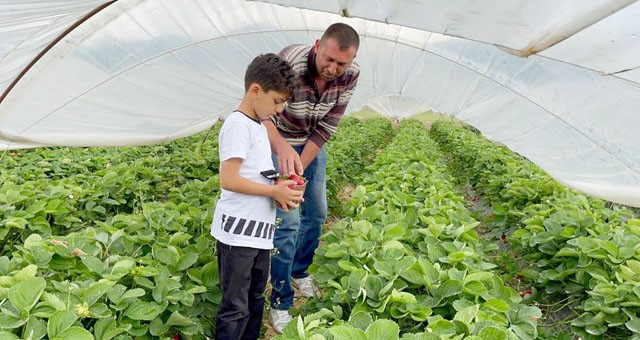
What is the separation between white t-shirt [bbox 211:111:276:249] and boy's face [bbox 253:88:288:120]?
68 millimetres

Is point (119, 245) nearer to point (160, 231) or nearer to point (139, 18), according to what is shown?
point (160, 231)

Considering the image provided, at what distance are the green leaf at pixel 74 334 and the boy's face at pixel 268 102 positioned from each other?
1.17 metres

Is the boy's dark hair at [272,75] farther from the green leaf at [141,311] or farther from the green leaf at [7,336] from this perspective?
the green leaf at [7,336]

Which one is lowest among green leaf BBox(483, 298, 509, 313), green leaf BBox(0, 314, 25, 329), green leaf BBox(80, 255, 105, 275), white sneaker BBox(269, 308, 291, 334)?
white sneaker BBox(269, 308, 291, 334)

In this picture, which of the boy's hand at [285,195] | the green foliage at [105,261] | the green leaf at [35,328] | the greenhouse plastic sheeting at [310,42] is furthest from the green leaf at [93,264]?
the greenhouse plastic sheeting at [310,42]

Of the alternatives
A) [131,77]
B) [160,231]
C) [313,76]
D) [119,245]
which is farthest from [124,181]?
[313,76]

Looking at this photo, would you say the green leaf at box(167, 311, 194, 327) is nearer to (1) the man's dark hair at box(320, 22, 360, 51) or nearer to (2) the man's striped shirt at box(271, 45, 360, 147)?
(2) the man's striped shirt at box(271, 45, 360, 147)

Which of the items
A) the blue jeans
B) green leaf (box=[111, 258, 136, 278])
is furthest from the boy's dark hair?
green leaf (box=[111, 258, 136, 278])

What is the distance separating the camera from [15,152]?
5480 mm

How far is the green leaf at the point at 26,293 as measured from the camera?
1533mm

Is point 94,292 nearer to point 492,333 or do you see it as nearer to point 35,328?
point 35,328

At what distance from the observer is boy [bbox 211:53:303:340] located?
2.10 metres

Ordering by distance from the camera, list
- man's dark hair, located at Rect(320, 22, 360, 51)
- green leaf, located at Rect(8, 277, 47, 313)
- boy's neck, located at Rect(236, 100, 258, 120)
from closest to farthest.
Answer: green leaf, located at Rect(8, 277, 47, 313) → boy's neck, located at Rect(236, 100, 258, 120) → man's dark hair, located at Rect(320, 22, 360, 51)

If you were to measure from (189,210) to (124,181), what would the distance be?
1.03m
